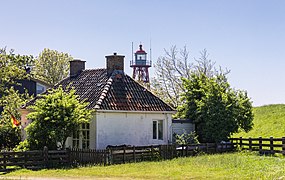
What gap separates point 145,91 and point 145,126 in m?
2.73

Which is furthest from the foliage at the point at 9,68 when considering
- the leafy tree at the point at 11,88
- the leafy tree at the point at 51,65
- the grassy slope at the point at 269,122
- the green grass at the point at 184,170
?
the leafy tree at the point at 51,65

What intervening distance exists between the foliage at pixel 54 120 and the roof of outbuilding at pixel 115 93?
2.14 metres

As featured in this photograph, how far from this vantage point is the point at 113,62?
35.8m

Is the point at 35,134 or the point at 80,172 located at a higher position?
the point at 35,134

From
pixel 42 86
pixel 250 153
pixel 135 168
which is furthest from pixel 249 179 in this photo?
pixel 42 86

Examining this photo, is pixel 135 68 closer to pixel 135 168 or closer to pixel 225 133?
pixel 225 133

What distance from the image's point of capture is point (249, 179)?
19891mm

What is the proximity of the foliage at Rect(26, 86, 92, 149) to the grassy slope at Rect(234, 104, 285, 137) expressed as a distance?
20123mm

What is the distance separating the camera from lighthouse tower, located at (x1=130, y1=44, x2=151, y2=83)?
64.7 m

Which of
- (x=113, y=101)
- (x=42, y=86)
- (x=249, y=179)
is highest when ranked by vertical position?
(x=42, y=86)

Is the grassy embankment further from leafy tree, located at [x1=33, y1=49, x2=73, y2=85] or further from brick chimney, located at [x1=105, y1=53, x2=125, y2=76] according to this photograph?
leafy tree, located at [x1=33, y1=49, x2=73, y2=85]

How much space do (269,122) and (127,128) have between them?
20.2 metres

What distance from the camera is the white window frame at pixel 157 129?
114ft

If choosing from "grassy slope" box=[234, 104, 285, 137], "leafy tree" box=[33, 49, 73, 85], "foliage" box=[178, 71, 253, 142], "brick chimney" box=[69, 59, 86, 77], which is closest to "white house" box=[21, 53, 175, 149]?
"brick chimney" box=[69, 59, 86, 77]
